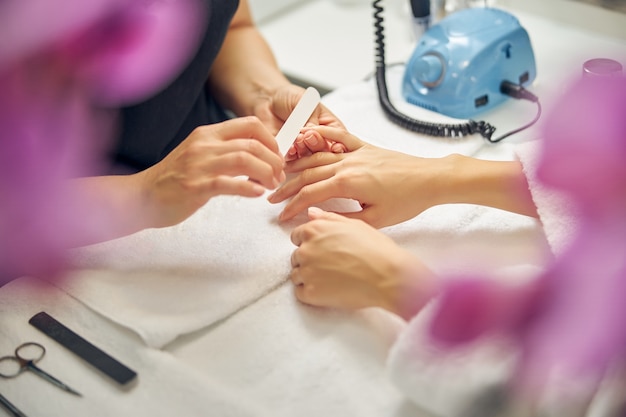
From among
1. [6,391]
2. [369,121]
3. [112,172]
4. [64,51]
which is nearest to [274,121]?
[369,121]

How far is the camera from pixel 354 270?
699 mm

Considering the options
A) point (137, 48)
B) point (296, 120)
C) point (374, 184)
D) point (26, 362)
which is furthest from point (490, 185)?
point (26, 362)

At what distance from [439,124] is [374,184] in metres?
0.24

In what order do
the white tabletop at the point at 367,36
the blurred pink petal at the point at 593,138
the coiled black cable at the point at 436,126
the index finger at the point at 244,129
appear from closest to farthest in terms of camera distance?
1. the blurred pink petal at the point at 593,138
2. the index finger at the point at 244,129
3. the coiled black cable at the point at 436,126
4. the white tabletop at the point at 367,36

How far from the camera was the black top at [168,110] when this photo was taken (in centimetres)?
95

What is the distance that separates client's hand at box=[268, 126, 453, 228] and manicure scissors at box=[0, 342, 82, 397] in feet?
1.02

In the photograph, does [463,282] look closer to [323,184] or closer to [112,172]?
[323,184]

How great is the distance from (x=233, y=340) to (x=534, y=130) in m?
0.56

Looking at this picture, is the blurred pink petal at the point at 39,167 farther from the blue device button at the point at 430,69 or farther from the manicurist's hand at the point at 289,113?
the blue device button at the point at 430,69

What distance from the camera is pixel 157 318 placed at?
0.71 meters

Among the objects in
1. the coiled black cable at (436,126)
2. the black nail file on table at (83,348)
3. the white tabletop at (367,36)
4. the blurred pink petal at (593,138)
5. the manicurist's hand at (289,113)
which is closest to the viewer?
the blurred pink petal at (593,138)

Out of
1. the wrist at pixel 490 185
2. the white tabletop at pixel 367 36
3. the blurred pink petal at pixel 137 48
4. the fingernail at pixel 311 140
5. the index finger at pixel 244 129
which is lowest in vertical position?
the white tabletop at pixel 367 36

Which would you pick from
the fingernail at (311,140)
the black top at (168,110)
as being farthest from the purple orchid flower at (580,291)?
the black top at (168,110)

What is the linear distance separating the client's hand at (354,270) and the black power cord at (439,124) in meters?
0.30
